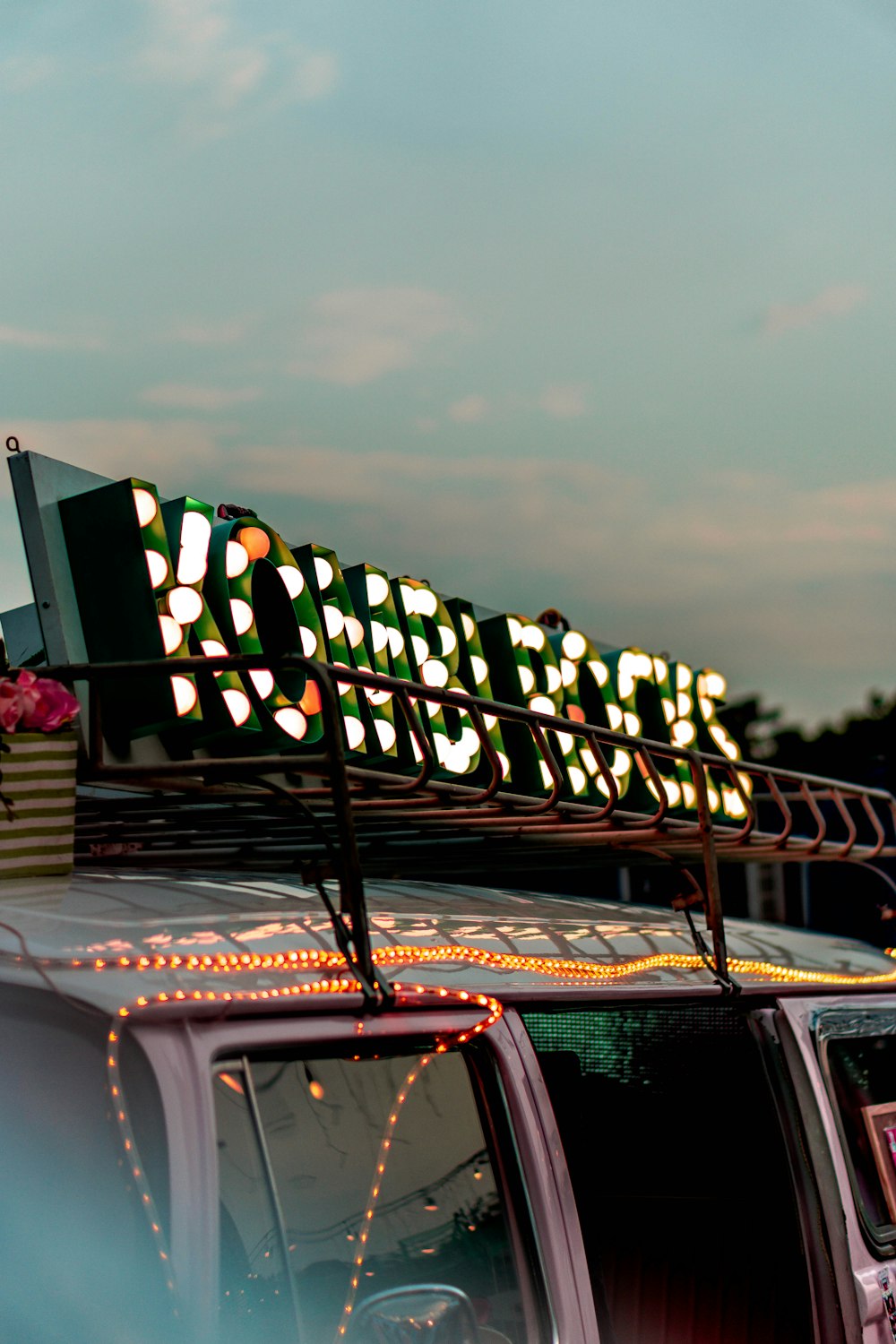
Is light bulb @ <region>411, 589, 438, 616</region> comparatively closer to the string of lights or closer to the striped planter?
the string of lights

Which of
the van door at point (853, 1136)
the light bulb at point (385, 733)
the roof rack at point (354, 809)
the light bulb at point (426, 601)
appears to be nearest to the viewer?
the roof rack at point (354, 809)

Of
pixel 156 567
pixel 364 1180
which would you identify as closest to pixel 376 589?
pixel 156 567

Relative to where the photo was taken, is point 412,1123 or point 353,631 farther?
point 353,631

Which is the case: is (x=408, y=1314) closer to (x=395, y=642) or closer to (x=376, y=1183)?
(x=376, y=1183)

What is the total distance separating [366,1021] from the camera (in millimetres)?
2410

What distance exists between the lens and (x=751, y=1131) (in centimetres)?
393

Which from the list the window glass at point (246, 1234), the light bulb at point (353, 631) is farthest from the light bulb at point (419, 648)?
the window glass at point (246, 1234)

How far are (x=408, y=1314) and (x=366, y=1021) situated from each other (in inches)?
18.3

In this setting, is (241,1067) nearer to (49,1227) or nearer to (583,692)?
(49,1227)

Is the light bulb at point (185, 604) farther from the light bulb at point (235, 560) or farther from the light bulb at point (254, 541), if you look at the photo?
the light bulb at point (254, 541)

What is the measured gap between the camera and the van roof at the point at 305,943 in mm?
2170

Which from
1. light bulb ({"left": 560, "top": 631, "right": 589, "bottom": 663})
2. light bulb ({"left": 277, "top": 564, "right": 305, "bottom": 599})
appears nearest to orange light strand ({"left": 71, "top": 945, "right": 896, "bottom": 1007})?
light bulb ({"left": 277, "top": 564, "right": 305, "bottom": 599})

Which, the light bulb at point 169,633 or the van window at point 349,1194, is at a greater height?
the light bulb at point 169,633

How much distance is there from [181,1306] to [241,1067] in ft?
1.18
